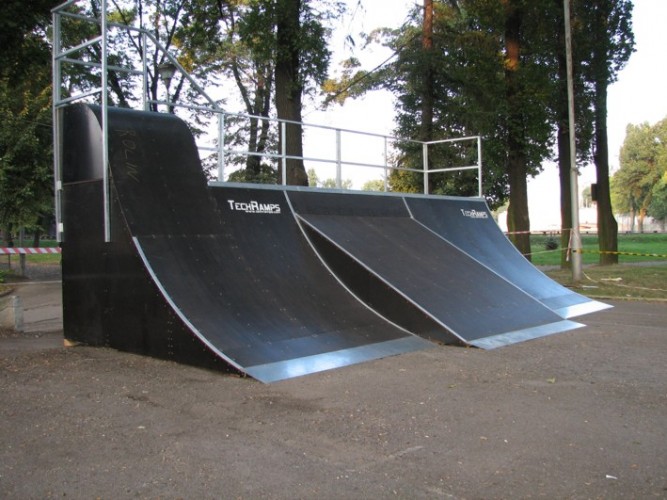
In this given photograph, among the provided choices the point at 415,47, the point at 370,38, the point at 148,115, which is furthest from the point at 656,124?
the point at 148,115

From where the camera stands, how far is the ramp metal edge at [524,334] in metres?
8.24

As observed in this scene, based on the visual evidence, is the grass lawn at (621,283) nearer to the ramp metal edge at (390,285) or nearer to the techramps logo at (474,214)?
the techramps logo at (474,214)

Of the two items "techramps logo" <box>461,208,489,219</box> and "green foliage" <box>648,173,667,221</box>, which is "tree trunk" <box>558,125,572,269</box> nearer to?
"techramps logo" <box>461,208,489,219</box>

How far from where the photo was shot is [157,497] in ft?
11.8

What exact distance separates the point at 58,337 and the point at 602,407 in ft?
26.1

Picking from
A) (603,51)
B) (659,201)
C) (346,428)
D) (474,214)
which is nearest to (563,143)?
(603,51)

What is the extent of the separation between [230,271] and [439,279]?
351 cm

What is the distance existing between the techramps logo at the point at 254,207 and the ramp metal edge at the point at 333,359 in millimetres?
2786

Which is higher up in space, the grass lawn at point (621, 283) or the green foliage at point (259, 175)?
the green foliage at point (259, 175)

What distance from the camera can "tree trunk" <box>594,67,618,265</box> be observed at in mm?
23016

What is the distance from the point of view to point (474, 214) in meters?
14.1

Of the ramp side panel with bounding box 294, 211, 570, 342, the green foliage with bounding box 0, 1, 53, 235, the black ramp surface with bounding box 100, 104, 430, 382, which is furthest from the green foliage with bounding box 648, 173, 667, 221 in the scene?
the black ramp surface with bounding box 100, 104, 430, 382

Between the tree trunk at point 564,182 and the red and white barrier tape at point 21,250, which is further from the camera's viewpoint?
the tree trunk at point 564,182

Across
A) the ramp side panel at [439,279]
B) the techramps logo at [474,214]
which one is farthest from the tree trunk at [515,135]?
the ramp side panel at [439,279]
